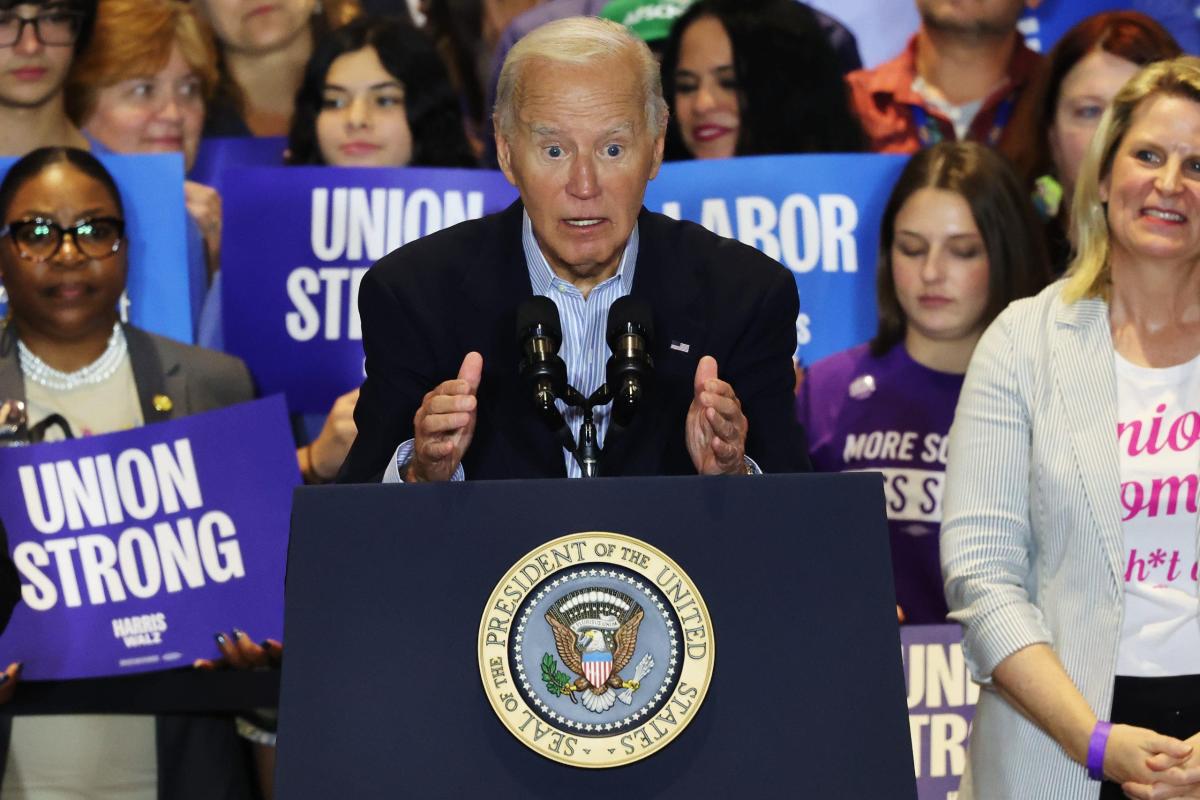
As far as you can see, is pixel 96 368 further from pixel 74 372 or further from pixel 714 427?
pixel 714 427

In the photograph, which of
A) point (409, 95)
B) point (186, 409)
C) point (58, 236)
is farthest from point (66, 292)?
point (409, 95)

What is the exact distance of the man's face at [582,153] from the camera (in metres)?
2.53

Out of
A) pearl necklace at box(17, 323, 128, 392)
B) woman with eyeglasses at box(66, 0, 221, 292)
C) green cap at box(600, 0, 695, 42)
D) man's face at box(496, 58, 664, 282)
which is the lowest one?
pearl necklace at box(17, 323, 128, 392)

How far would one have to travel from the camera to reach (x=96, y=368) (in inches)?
167

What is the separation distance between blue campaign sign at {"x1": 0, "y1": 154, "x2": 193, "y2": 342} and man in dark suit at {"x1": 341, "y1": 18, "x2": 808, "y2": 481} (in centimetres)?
200

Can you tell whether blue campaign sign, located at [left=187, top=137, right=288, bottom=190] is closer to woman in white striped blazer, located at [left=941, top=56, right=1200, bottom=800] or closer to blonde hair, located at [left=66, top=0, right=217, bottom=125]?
blonde hair, located at [left=66, top=0, right=217, bottom=125]

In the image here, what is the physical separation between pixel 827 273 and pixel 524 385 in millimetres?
2263

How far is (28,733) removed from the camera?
3967mm

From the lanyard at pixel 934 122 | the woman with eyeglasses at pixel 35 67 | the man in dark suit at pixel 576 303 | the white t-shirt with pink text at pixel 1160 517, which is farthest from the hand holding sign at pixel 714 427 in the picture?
the woman with eyeglasses at pixel 35 67

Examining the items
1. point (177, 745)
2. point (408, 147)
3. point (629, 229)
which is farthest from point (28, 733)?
point (629, 229)

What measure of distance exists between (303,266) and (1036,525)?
241 centimetres

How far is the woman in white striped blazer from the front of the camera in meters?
2.74

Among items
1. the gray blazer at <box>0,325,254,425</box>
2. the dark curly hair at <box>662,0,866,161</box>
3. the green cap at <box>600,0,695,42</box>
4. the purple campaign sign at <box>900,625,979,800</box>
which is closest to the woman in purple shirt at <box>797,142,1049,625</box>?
the purple campaign sign at <box>900,625,979,800</box>

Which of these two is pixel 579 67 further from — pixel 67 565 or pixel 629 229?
pixel 67 565
